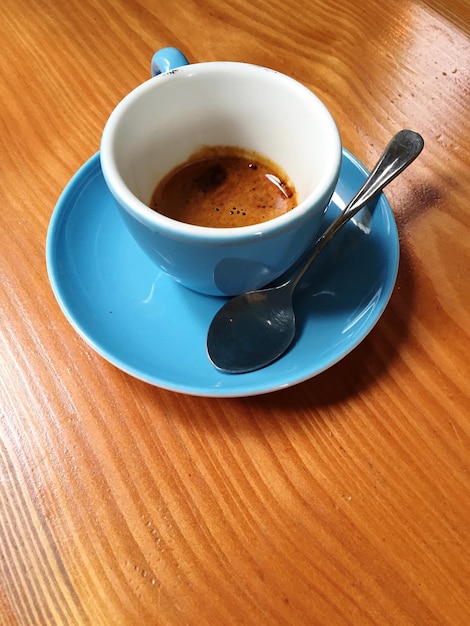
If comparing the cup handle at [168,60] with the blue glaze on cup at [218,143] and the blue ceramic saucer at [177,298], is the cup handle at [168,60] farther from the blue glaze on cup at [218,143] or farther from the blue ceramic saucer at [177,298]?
the blue ceramic saucer at [177,298]

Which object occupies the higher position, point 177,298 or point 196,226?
point 196,226

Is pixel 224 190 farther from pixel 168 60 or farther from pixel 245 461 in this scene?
pixel 245 461

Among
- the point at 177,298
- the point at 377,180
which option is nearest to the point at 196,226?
the point at 177,298

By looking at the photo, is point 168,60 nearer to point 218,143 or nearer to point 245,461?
point 218,143

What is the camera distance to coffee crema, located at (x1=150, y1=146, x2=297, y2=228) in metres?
0.67

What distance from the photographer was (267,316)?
58 centimetres

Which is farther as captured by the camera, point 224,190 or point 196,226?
point 224,190

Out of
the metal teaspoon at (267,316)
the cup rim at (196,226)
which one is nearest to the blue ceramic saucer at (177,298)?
the metal teaspoon at (267,316)

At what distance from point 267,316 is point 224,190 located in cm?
21

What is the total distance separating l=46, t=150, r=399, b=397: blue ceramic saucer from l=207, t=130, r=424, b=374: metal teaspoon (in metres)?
0.01

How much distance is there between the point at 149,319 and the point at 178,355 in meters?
0.06

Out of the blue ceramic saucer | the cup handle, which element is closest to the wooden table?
the blue ceramic saucer

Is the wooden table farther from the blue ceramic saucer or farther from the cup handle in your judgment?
the cup handle

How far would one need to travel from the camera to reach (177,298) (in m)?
0.61
